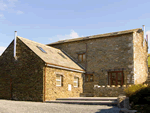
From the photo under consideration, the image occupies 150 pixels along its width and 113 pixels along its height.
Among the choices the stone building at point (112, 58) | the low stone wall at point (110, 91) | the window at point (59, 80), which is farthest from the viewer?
the stone building at point (112, 58)

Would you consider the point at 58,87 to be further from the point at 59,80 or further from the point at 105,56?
the point at 105,56

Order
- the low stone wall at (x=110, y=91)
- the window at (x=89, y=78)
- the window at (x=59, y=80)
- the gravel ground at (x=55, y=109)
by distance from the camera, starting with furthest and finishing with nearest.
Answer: the window at (x=89, y=78) < the window at (x=59, y=80) < the low stone wall at (x=110, y=91) < the gravel ground at (x=55, y=109)

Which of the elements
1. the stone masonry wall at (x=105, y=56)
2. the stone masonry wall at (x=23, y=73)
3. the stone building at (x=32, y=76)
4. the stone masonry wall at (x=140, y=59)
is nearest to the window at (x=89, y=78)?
the stone masonry wall at (x=105, y=56)

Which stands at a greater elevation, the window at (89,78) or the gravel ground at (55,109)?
the window at (89,78)

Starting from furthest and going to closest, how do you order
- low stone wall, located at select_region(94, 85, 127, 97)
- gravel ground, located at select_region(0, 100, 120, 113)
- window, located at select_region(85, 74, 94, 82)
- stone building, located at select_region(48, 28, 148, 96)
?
window, located at select_region(85, 74, 94, 82) < stone building, located at select_region(48, 28, 148, 96) < low stone wall, located at select_region(94, 85, 127, 97) < gravel ground, located at select_region(0, 100, 120, 113)

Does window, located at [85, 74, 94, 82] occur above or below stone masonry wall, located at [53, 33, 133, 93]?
below

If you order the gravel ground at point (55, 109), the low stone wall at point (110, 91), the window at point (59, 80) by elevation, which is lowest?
the gravel ground at point (55, 109)

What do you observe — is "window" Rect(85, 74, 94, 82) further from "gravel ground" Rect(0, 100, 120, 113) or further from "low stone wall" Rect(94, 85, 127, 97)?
"gravel ground" Rect(0, 100, 120, 113)

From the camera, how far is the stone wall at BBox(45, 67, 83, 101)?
1725 cm

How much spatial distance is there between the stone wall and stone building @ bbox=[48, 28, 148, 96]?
7.12 feet

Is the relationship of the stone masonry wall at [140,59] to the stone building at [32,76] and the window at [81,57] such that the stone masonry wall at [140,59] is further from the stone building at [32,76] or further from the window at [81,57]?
the stone building at [32,76]

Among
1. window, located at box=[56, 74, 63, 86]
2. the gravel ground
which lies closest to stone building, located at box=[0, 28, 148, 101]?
window, located at box=[56, 74, 63, 86]

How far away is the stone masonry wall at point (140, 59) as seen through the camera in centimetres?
2120

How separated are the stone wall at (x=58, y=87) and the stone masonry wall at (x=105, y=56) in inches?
102
